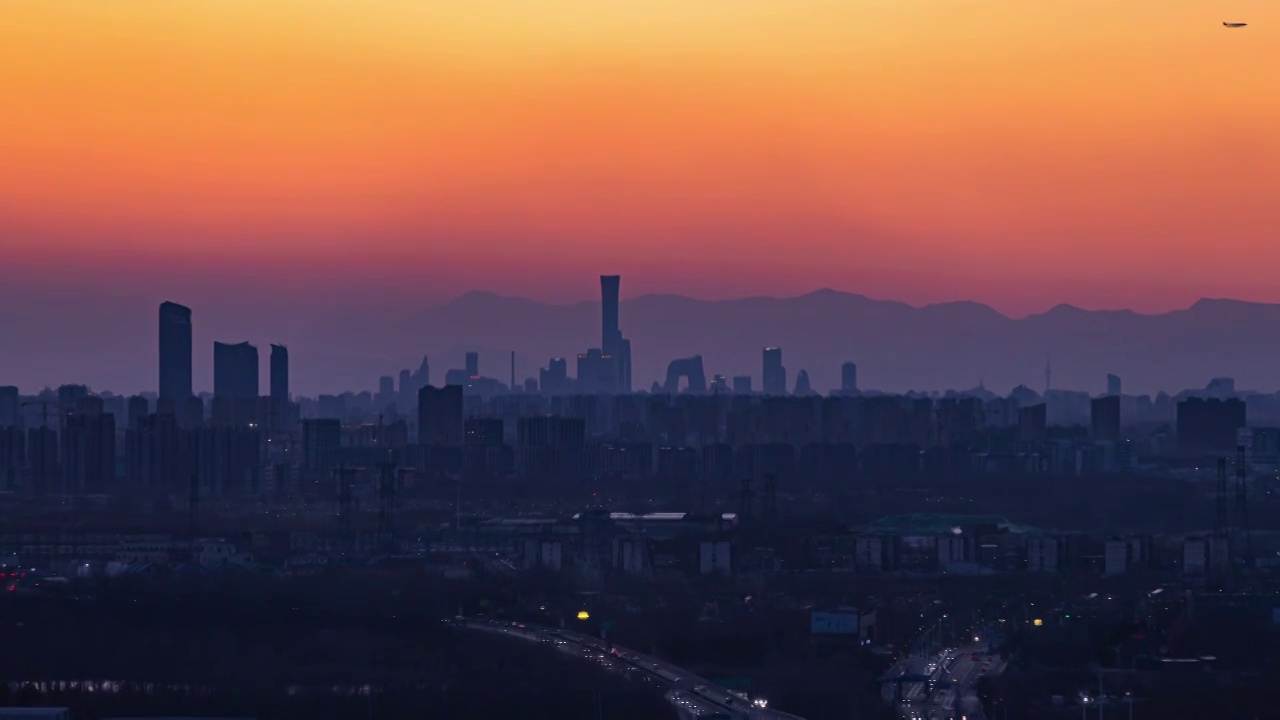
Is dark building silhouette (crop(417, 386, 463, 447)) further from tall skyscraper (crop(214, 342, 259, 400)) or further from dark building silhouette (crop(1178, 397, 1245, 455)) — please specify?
dark building silhouette (crop(1178, 397, 1245, 455))

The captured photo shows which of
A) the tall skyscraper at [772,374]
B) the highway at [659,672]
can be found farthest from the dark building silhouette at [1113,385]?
the highway at [659,672]

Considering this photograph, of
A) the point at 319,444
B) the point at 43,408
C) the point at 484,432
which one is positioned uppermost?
the point at 43,408

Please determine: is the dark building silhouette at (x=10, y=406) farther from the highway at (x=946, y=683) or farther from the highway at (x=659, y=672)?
the highway at (x=946, y=683)

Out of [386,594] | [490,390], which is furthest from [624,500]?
[490,390]

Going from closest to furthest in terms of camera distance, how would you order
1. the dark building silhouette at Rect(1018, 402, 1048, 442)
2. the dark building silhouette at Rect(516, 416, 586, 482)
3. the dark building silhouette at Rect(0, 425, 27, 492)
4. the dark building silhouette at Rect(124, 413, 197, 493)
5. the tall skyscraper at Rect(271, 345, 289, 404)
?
1. the dark building silhouette at Rect(124, 413, 197, 493)
2. the dark building silhouette at Rect(0, 425, 27, 492)
3. the dark building silhouette at Rect(516, 416, 586, 482)
4. the dark building silhouette at Rect(1018, 402, 1048, 442)
5. the tall skyscraper at Rect(271, 345, 289, 404)

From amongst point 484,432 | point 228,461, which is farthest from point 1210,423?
point 228,461

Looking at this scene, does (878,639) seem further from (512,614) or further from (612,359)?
(612,359)

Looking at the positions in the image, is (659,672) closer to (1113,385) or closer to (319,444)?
(319,444)

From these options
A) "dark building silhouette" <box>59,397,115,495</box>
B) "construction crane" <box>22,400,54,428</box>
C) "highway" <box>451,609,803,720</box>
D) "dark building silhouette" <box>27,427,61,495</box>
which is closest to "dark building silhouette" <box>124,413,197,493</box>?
"dark building silhouette" <box>59,397,115,495</box>
